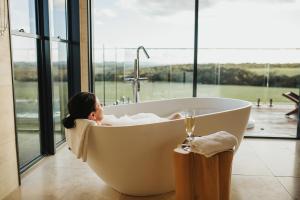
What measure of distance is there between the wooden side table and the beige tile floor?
0.43 m

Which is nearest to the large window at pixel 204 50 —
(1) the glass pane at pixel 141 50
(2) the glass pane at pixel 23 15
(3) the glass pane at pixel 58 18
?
(1) the glass pane at pixel 141 50

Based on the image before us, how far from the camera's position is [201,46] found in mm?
4266

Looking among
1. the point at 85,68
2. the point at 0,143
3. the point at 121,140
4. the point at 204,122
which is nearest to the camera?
the point at 121,140

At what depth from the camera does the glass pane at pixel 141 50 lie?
14.3 ft

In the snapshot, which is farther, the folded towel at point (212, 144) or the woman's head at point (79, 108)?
the woman's head at point (79, 108)

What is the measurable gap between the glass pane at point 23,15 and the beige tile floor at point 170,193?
144 cm

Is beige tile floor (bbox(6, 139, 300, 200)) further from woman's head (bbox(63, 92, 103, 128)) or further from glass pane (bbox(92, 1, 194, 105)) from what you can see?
glass pane (bbox(92, 1, 194, 105))

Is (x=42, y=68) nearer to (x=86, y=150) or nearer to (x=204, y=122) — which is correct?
(x=86, y=150)

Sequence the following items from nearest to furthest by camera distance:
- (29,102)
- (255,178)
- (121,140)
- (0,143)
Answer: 1. (121,140)
2. (0,143)
3. (255,178)
4. (29,102)

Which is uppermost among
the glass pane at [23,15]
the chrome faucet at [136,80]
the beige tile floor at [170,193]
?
the glass pane at [23,15]

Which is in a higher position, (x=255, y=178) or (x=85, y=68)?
(x=85, y=68)

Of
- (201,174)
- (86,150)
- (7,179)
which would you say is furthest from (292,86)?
(7,179)

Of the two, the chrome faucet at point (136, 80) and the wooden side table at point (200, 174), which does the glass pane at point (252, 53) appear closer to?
the chrome faucet at point (136, 80)

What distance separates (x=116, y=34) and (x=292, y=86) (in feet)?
9.04
